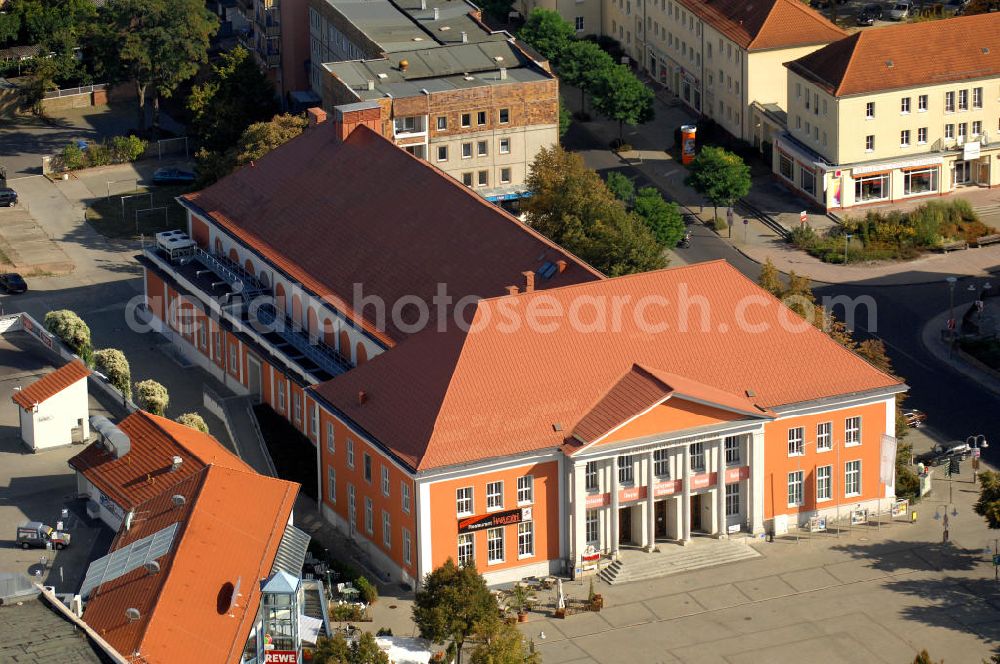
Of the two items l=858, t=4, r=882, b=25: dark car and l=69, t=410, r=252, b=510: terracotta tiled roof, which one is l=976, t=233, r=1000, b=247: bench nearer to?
l=858, t=4, r=882, b=25: dark car

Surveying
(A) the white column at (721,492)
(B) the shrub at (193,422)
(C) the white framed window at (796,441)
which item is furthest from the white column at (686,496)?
(B) the shrub at (193,422)

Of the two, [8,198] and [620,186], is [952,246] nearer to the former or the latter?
[620,186]

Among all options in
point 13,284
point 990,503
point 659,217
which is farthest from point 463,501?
point 13,284

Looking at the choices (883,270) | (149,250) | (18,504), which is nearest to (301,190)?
(149,250)

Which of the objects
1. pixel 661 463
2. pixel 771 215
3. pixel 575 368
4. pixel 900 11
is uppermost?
pixel 900 11

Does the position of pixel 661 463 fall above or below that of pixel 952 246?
below

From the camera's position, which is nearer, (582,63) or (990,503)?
(990,503)
